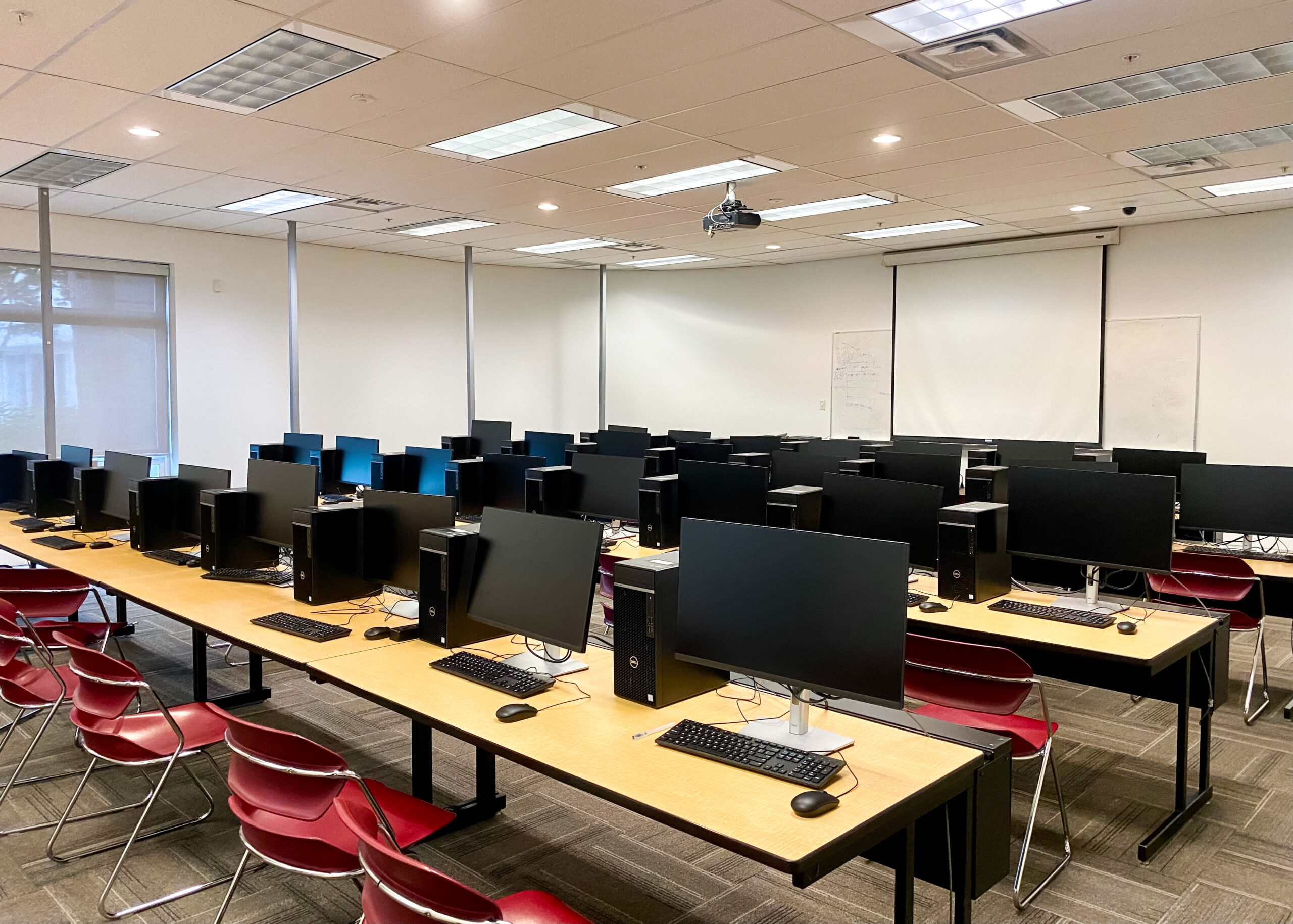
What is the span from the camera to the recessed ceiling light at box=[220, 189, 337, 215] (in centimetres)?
703

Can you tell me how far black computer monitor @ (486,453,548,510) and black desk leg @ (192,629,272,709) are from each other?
70.1 inches

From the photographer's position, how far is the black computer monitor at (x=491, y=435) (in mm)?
8609

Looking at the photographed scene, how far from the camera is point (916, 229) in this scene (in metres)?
8.53

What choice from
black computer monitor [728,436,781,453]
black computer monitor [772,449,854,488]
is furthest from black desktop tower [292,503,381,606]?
black computer monitor [728,436,781,453]

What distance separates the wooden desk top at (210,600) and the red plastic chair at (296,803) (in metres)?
0.71

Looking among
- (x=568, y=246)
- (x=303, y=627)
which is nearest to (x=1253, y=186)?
(x=568, y=246)

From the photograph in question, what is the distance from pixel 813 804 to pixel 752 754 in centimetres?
30

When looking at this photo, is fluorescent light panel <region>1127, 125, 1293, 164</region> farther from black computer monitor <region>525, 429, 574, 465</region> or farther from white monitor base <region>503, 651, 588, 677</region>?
white monitor base <region>503, 651, 588, 677</region>

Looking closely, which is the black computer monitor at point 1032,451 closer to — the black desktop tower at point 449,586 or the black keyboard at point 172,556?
the black desktop tower at point 449,586

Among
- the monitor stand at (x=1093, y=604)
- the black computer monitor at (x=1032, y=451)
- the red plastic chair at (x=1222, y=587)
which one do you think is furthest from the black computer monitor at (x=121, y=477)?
the black computer monitor at (x=1032, y=451)

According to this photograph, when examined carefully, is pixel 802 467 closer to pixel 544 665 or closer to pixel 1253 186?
pixel 544 665

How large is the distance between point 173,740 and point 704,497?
9.14ft

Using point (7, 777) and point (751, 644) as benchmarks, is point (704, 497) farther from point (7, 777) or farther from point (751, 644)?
point (7, 777)

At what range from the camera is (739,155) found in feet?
18.4
